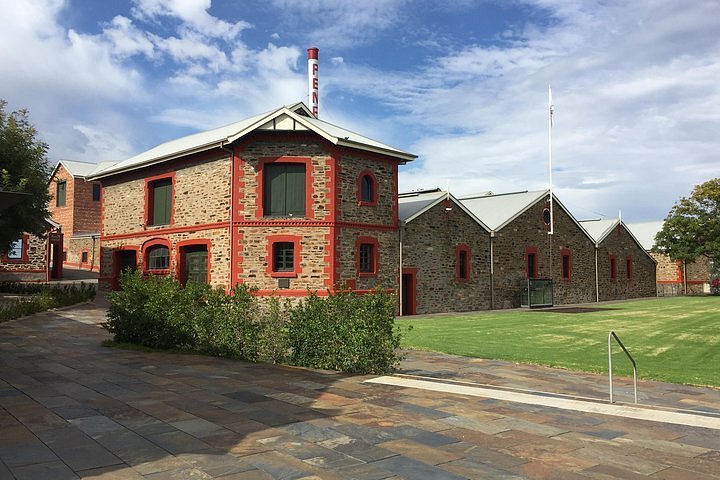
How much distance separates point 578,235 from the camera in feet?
126

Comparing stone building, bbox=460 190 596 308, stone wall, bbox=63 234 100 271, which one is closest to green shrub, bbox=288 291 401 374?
stone building, bbox=460 190 596 308

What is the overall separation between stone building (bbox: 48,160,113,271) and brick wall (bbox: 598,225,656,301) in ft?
126

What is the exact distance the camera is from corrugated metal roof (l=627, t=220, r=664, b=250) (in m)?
55.8

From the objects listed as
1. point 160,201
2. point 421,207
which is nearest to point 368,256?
point 421,207

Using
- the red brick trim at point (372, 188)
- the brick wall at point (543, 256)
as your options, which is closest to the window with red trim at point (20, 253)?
the red brick trim at point (372, 188)

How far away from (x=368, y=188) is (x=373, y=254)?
118 inches

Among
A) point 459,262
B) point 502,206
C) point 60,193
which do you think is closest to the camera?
point 459,262

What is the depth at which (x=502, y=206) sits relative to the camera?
118ft

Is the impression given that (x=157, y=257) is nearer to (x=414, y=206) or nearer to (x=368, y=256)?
(x=368, y=256)

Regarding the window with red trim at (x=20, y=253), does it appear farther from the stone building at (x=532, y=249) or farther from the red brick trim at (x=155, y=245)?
the stone building at (x=532, y=249)

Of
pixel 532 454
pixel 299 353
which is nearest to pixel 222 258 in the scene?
pixel 299 353

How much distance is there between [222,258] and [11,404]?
1589cm

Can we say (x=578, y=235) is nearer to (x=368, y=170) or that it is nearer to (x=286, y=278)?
(x=368, y=170)

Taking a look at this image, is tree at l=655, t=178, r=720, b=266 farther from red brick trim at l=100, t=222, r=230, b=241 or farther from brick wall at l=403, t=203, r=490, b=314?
red brick trim at l=100, t=222, r=230, b=241
